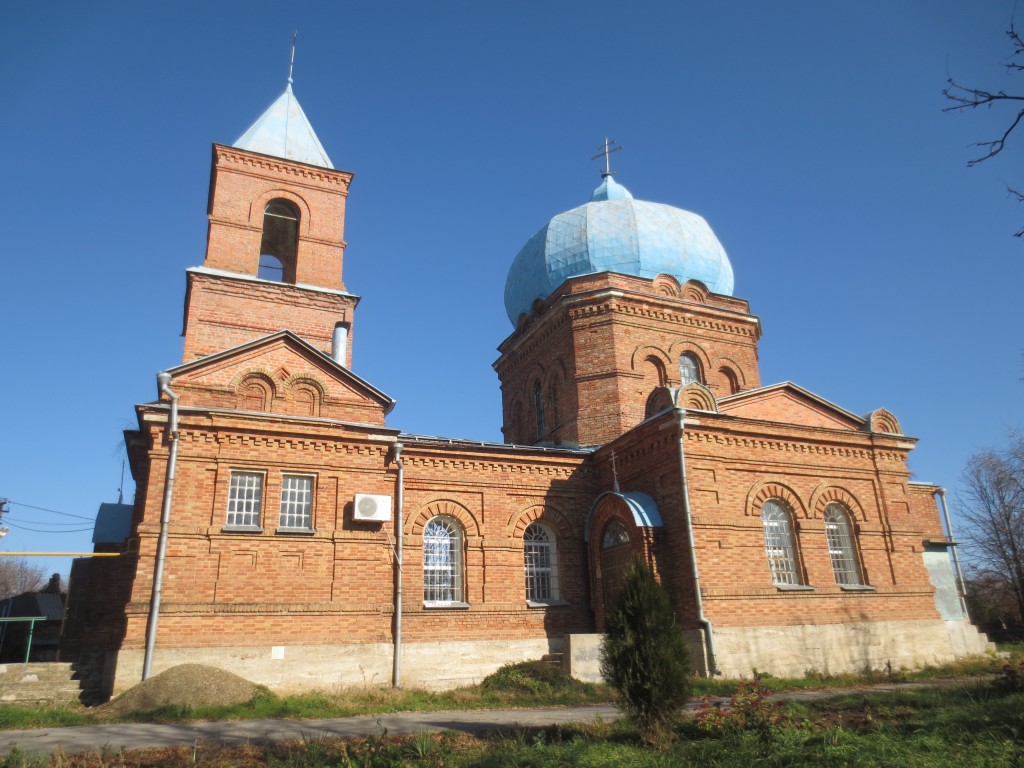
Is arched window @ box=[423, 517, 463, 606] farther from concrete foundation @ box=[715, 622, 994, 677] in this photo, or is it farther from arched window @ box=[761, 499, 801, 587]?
arched window @ box=[761, 499, 801, 587]

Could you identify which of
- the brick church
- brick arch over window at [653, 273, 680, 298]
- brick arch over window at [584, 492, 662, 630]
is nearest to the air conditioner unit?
the brick church

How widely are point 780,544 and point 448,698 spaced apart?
8.04 metres

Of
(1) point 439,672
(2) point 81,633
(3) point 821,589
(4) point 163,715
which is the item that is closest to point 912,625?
(3) point 821,589

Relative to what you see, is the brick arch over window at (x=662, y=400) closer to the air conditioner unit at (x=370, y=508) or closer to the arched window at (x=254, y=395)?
the air conditioner unit at (x=370, y=508)

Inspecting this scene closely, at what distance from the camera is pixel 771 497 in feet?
54.7

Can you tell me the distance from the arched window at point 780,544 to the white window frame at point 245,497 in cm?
1048

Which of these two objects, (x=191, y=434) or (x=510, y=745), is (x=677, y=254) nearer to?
(x=191, y=434)

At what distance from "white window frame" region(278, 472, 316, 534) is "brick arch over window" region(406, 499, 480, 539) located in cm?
220

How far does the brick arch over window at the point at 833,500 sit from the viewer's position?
17.0m

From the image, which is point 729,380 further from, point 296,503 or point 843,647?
point 296,503

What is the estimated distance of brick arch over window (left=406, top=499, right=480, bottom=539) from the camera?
53.2 feet

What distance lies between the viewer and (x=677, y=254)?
2208 centimetres

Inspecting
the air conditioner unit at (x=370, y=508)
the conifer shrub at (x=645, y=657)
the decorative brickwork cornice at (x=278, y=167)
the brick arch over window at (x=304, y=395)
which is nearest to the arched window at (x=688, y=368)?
the air conditioner unit at (x=370, y=508)

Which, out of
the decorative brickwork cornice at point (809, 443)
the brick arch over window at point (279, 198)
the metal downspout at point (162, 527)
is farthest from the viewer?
the brick arch over window at point (279, 198)
